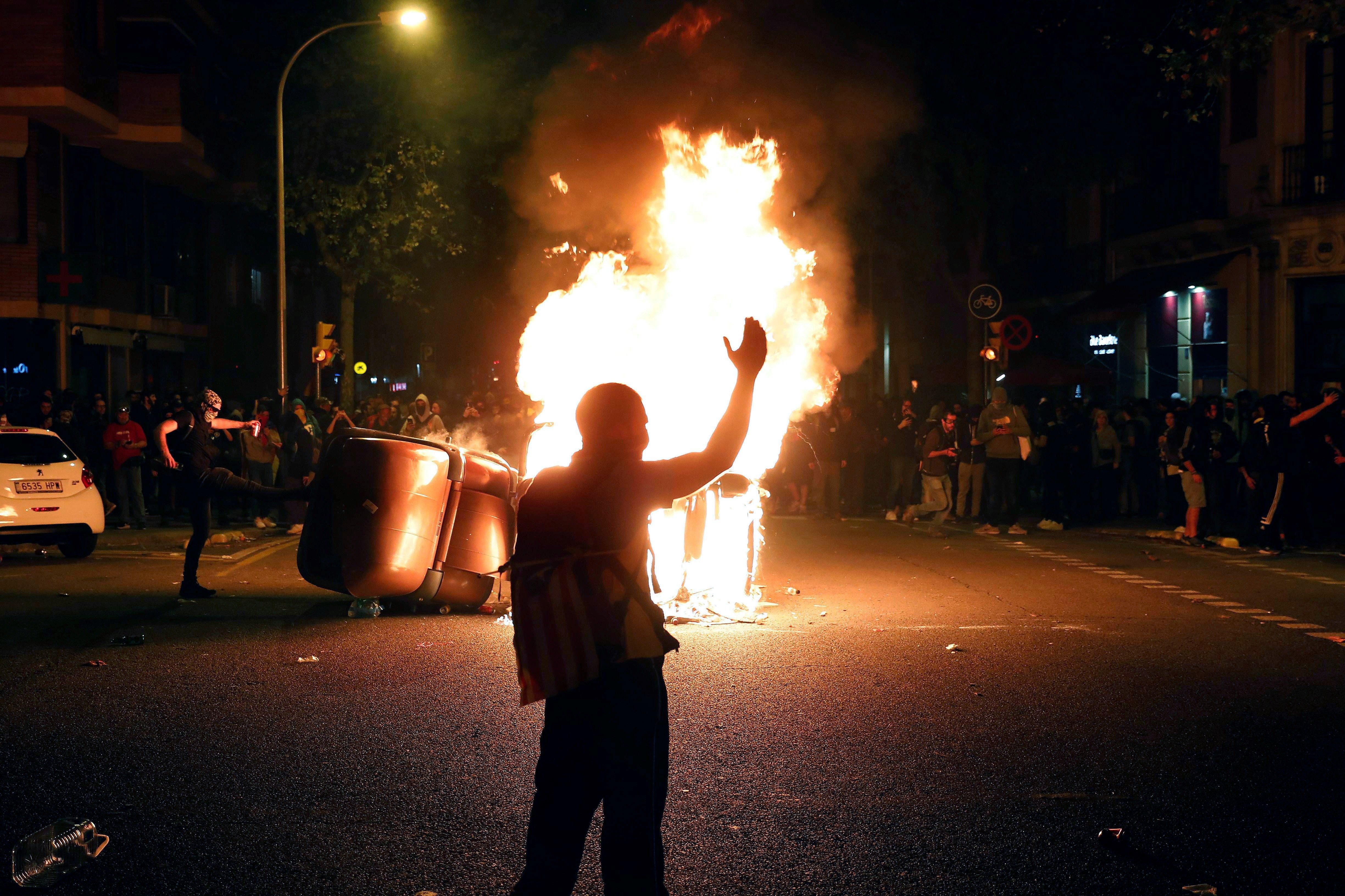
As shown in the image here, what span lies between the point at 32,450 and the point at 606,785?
480 inches

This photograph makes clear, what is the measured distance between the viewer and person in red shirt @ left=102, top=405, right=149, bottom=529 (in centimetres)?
1647

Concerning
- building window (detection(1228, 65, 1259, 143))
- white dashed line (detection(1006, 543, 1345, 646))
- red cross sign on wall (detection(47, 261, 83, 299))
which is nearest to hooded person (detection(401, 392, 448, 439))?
white dashed line (detection(1006, 543, 1345, 646))

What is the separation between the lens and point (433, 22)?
29.2 m

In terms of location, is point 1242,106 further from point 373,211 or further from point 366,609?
point 366,609

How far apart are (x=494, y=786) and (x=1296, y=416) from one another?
12.7m

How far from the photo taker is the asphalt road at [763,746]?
432 cm

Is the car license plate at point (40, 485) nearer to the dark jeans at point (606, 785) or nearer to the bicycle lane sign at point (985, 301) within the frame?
the dark jeans at point (606, 785)

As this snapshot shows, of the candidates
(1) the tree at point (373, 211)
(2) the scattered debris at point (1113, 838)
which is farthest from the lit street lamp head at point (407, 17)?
(2) the scattered debris at point (1113, 838)

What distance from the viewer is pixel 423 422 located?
58.2ft

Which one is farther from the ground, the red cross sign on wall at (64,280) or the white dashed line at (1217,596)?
the red cross sign on wall at (64,280)

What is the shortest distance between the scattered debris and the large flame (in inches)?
215

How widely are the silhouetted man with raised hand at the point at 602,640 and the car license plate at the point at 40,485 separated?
11.4 metres

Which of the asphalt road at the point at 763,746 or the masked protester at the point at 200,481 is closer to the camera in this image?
the asphalt road at the point at 763,746

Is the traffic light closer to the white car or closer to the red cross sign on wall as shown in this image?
the red cross sign on wall
